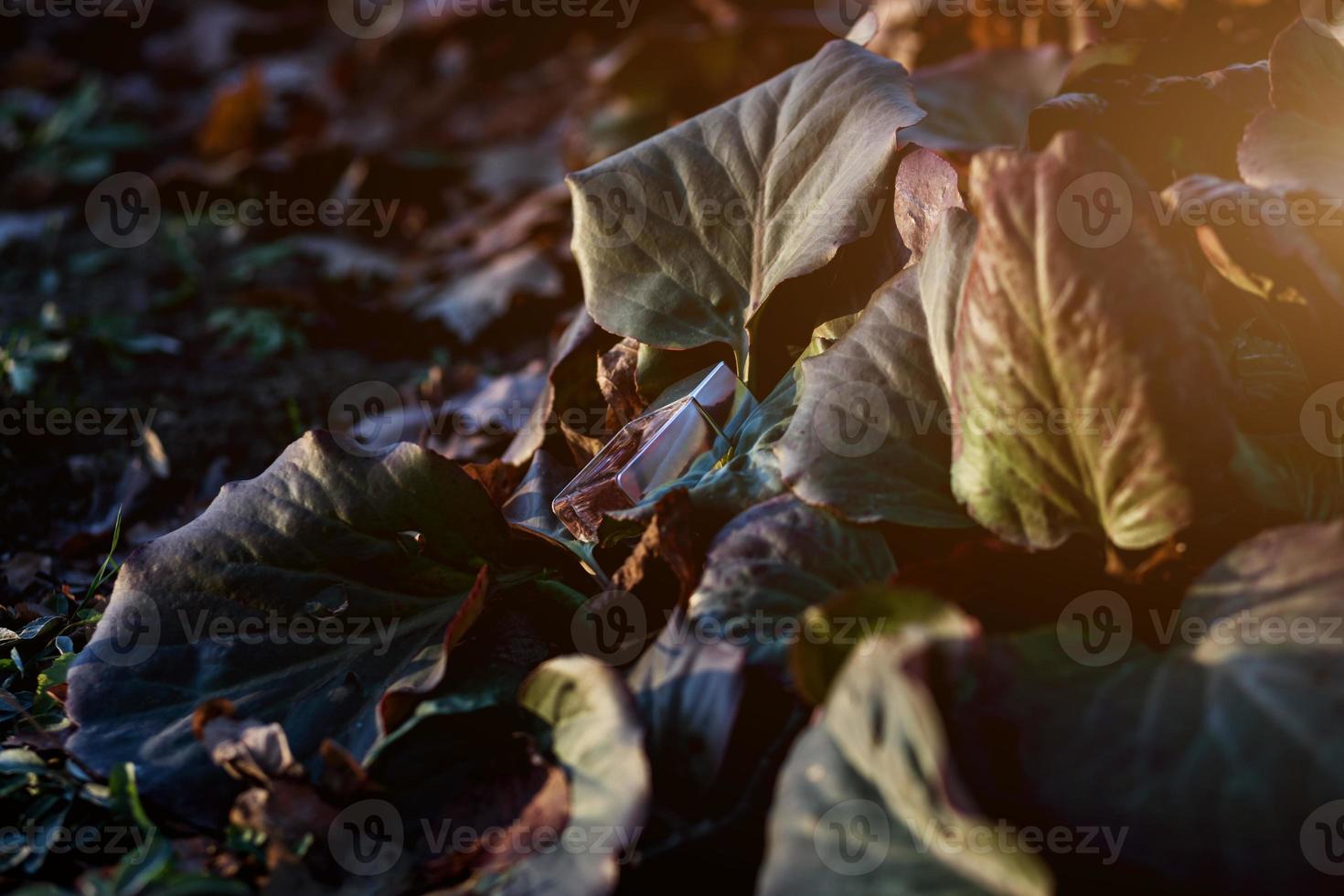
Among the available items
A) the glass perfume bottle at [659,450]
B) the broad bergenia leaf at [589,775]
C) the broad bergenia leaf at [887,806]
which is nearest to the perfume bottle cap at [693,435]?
the glass perfume bottle at [659,450]

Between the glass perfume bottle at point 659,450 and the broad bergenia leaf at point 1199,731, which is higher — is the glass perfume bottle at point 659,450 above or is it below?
above

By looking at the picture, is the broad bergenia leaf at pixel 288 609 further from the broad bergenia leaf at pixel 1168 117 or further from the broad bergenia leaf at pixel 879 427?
the broad bergenia leaf at pixel 1168 117

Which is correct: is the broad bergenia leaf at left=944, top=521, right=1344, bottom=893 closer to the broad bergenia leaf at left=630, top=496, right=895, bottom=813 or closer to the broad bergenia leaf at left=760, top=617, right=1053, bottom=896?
the broad bergenia leaf at left=760, top=617, right=1053, bottom=896

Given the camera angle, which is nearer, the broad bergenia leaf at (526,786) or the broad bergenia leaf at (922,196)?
the broad bergenia leaf at (526,786)

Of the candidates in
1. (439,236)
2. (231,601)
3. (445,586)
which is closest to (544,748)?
(445,586)

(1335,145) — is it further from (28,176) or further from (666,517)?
(28,176)

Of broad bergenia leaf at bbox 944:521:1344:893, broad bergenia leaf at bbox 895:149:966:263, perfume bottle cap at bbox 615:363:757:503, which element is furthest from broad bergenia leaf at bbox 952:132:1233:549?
perfume bottle cap at bbox 615:363:757:503

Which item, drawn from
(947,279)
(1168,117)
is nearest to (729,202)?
(947,279)
